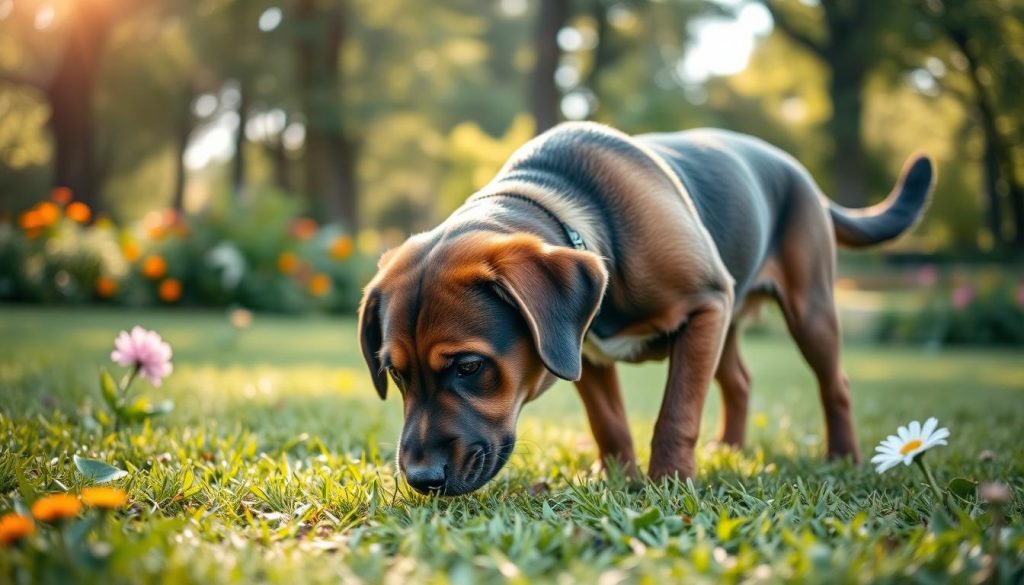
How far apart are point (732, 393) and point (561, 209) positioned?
203cm

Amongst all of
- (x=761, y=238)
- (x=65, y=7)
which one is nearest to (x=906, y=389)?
(x=761, y=238)

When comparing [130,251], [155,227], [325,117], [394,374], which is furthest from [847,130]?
[394,374]

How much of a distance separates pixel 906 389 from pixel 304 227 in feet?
36.9

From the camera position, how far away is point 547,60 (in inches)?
992

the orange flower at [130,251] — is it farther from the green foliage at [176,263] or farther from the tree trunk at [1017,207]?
the tree trunk at [1017,207]

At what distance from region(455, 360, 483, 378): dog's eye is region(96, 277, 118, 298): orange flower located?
43.0 feet

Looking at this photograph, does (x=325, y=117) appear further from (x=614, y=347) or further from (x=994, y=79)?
(x=614, y=347)

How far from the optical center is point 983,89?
28953mm

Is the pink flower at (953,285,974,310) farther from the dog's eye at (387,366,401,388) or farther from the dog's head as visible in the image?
the dog's eye at (387,366,401,388)

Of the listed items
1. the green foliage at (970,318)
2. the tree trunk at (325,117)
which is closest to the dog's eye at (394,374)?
the green foliage at (970,318)

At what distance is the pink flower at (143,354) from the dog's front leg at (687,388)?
2.38 meters

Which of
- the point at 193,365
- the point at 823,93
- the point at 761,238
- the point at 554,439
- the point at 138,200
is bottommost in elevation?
the point at 138,200

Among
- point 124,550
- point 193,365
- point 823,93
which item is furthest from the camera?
point 823,93

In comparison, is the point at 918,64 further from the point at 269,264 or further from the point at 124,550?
the point at 124,550
